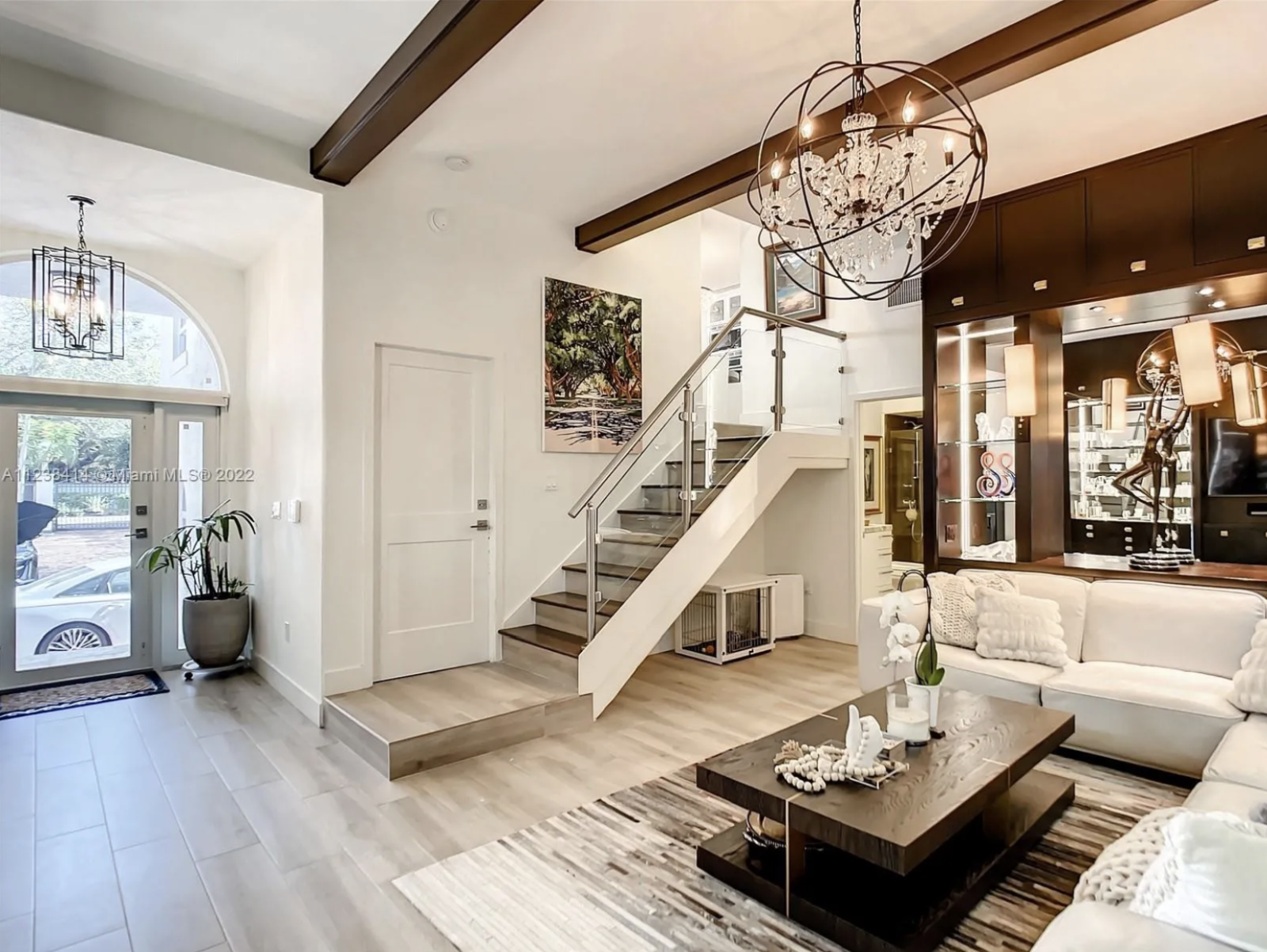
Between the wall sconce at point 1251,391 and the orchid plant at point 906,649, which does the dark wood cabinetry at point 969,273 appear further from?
the orchid plant at point 906,649

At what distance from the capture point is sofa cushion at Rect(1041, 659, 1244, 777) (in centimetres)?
315

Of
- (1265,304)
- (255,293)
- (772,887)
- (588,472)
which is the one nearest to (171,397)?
(255,293)

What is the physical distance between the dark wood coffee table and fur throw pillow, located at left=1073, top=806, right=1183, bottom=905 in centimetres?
35

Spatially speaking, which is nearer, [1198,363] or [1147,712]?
[1147,712]

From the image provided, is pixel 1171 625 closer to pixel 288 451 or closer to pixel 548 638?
pixel 548 638

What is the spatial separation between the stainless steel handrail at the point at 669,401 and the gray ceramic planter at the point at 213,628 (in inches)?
101

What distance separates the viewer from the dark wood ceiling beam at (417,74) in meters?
2.66

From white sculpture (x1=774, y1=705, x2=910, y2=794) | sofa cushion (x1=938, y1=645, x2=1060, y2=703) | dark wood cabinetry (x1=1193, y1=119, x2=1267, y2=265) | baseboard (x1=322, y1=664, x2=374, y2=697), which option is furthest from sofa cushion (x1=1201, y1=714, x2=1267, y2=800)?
baseboard (x1=322, y1=664, x2=374, y2=697)

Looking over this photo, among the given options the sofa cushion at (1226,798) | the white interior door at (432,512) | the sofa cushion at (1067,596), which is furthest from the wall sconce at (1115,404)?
the white interior door at (432,512)

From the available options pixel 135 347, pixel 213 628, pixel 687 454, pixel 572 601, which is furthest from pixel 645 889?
pixel 135 347

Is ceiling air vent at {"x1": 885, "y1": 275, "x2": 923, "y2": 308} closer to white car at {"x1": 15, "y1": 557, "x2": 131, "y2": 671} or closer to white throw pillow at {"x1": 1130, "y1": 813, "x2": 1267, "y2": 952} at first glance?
white throw pillow at {"x1": 1130, "y1": 813, "x2": 1267, "y2": 952}

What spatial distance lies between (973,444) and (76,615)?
657 cm

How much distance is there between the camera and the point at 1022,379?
4.66 meters

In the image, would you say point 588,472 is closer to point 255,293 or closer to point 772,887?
point 255,293
